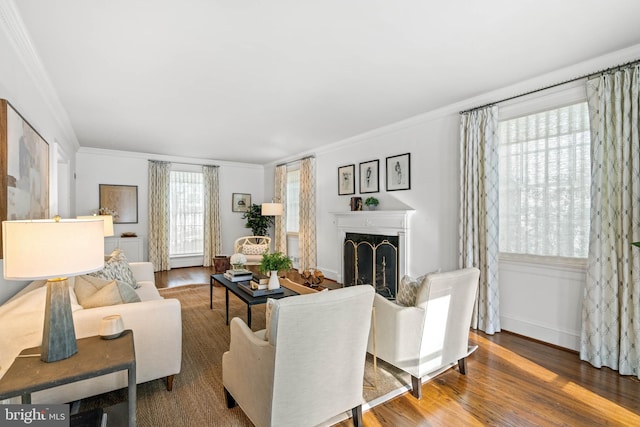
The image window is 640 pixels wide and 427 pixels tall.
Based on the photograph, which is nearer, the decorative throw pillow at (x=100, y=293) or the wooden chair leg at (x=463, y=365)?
the decorative throw pillow at (x=100, y=293)

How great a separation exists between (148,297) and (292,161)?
4.60 meters

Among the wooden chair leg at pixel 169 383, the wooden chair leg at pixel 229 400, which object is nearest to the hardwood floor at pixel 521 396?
the wooden chair leg at pixel 229 400

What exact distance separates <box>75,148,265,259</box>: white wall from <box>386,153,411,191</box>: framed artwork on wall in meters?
4.64

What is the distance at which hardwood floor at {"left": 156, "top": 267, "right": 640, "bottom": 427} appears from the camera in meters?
1.99

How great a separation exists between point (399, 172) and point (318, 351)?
3.52 metres

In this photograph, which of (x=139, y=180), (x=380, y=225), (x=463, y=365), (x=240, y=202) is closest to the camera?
(x=463, y=365)

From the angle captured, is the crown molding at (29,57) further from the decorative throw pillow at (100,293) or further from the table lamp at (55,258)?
the decorative throw pillow at (100,293)

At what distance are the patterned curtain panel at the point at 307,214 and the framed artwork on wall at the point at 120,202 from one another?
374 centimetres

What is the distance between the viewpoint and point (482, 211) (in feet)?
11.5

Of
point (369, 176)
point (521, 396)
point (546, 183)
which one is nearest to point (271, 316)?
point (521, 396)

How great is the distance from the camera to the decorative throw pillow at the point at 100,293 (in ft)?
7.30

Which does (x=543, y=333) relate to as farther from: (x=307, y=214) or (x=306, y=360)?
(x=307, y=214)

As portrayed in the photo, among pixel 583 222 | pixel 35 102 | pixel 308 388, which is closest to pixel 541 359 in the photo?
pixel 583 222

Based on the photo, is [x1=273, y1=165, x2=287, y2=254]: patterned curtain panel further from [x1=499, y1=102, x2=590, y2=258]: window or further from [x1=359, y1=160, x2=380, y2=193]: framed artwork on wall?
[x1=499, y1=102, x2=590, y2=258]: window
